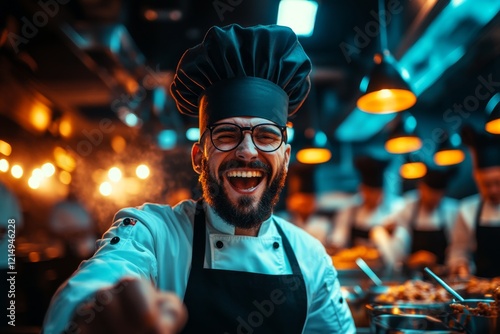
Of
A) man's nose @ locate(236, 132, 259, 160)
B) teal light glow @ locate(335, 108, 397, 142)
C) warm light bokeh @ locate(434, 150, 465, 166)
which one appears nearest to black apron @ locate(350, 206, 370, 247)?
teal light glow @ locate(335, 108, 397, 142)

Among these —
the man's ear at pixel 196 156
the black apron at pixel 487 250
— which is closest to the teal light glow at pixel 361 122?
the black apron at pixel 487 250

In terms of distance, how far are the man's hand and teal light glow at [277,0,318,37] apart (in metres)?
3.00

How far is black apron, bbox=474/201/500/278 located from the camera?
3861mm

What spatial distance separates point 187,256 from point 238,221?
9.2 inches

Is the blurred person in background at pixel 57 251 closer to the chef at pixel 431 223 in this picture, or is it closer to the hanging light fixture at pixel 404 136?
the hanging light fixture at pixel 404 136

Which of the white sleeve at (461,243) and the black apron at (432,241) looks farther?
the black apron at (432,241)

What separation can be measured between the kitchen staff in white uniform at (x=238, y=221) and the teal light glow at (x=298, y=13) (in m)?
1.94

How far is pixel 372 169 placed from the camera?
5.91 m

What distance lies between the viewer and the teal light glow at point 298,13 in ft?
11.2

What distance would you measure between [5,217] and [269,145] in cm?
160

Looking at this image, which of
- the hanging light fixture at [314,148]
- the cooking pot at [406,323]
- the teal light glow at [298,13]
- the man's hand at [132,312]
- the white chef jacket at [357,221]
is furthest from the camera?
the white chef jacket at [357,221]

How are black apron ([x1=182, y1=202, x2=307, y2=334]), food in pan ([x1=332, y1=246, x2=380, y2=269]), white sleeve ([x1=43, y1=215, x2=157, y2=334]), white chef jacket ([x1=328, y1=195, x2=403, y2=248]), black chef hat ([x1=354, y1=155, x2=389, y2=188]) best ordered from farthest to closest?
1. white chef jacket ([x1=328, y1=195, x2=403, y2=248])
2. black chef hat ([x1=354, y1=155, x2=389, y2=188])
3. food in pan ([x1=332, y1=246, x2=380, y2=269])
4. black apron ([x1=182, y1=202, x2=307, y2=334])
5. white sleeve ([x1=43, y1=215, x2=157, y2=334])

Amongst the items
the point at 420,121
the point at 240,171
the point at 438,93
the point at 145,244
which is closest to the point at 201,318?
the point at 145,244

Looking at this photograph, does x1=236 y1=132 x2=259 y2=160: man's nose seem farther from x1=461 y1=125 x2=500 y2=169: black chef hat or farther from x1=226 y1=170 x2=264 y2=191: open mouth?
x1=461 y1=125 x2=500 y2=169: black chef hat
